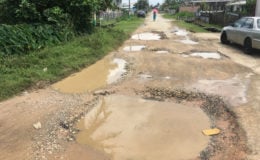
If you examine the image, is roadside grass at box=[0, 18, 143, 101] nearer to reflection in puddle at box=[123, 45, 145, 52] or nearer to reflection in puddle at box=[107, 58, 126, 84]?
reflection in puddle at box=[123, 45, 145, 52]

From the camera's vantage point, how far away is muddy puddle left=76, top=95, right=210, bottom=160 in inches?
191

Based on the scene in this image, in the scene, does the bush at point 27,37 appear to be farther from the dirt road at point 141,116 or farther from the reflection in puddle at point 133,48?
the reflection in puddle at point 133,48

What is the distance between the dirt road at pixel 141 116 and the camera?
4859 mm

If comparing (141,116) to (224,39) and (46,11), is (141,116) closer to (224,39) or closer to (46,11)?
(46,11)

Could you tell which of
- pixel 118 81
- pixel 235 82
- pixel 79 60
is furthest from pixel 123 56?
pixel 235 82

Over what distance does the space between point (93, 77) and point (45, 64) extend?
64.6 inches

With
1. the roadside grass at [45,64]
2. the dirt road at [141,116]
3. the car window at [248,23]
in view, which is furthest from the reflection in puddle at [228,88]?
the car window at [248,23]

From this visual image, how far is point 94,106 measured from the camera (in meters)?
6.81

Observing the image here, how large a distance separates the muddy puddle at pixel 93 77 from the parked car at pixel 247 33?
17.4 ft

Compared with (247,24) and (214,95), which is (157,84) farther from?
(247,24)

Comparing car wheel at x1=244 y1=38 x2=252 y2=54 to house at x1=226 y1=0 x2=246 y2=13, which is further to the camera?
house at x1=226 y1=0 x2=246 y2=13

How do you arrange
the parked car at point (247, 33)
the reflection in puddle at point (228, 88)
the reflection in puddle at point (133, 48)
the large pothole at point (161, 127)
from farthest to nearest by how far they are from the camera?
the reflection in puddle at point (133, 48), the parked car at point (247, 33), the reflection in puddle at point (228, 88), the large pothole at point (161, 127)

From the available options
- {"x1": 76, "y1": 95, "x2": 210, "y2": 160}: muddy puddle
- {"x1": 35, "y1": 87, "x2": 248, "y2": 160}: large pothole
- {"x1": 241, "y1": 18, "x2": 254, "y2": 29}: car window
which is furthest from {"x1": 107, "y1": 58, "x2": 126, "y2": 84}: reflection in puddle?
{"x1": 241, "y1": 18, "x2": 254, "y2": 29}: car window

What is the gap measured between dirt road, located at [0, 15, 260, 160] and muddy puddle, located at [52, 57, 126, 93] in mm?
32
